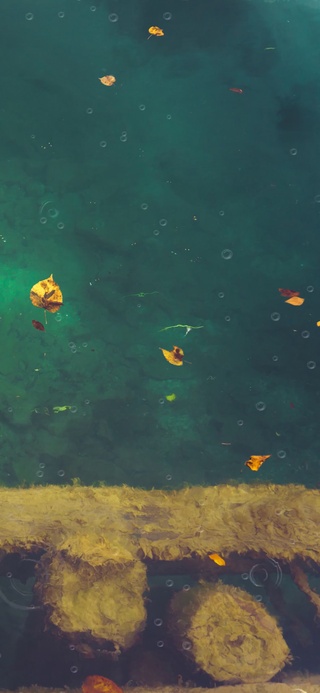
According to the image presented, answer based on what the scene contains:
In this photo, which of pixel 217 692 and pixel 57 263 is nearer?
pixel 217 692

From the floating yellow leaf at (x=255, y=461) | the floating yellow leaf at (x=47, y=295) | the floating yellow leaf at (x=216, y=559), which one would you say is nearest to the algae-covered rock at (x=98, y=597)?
the floating yellow leaf at (x=216, y=559)

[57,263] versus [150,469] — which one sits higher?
[57,263]

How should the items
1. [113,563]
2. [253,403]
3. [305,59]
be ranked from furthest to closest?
[305,59] → [253,403] → [113,563]

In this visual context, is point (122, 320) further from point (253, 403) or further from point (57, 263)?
point (253, 403)

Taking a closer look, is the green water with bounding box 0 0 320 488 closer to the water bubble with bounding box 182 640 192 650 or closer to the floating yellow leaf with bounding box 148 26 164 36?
the floating yellow leaf with bounding box 148 26 164 36

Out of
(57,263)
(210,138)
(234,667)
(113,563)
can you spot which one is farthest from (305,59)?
(234,667)

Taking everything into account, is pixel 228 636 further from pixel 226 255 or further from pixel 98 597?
pixel 226 255
